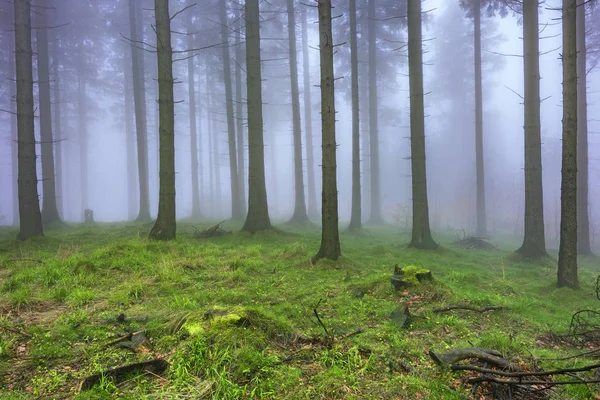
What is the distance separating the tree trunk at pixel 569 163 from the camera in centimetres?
673

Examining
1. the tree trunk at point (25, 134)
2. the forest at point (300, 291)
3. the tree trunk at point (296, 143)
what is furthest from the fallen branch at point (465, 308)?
the tree trunk at point (296, 143)

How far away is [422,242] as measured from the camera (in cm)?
1111

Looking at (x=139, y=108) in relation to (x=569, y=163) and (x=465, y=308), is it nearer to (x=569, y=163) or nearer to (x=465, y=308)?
(x=465, y=308)

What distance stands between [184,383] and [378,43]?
2462cm

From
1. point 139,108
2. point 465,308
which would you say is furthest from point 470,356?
point 139,108

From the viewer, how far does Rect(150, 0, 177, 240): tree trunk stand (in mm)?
9820

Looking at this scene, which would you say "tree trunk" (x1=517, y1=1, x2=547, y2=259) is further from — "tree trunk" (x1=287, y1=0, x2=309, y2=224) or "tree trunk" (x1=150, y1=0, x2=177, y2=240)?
"tree trunk" (x1=150, y1=0, x2=177, y2=240)

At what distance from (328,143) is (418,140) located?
467cm

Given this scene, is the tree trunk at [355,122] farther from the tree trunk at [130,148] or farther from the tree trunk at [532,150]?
the tree trunk at [130,148]

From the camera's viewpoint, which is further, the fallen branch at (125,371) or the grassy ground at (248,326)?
the grassy ground at (248,326)

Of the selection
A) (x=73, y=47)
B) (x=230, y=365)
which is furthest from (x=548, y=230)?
(x=73, y=47)

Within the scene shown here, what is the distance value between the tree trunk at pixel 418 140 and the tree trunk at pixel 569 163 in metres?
4.39

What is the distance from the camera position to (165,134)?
999cm

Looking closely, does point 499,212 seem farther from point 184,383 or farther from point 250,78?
point 184,383
